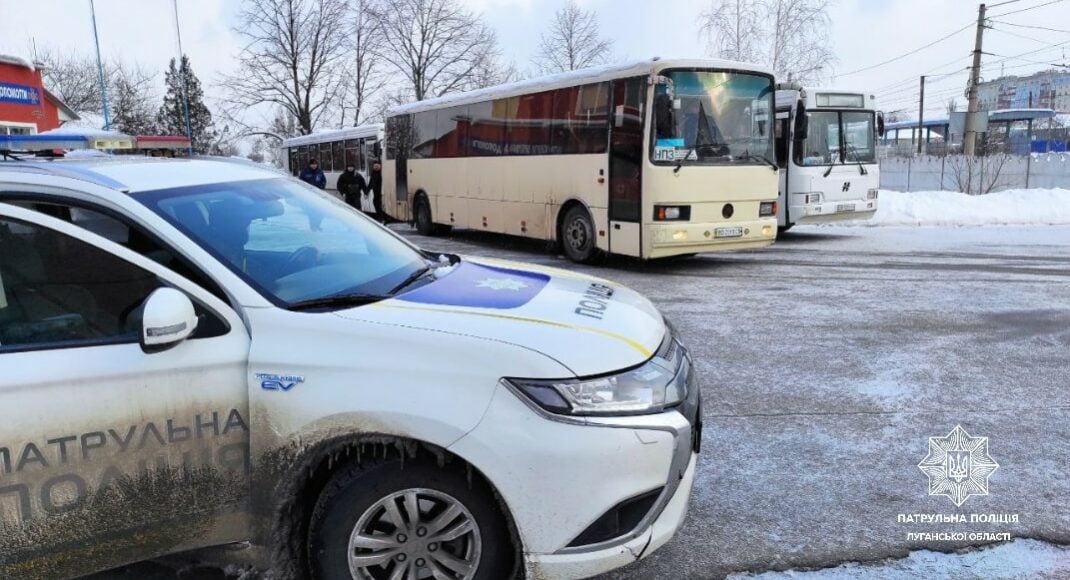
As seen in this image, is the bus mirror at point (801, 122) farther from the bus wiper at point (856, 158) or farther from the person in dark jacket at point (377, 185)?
the person in dark jacket at point (377, 185)

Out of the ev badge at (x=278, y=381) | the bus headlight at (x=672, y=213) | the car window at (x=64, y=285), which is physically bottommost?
the ev badge at (x=278, y=381)

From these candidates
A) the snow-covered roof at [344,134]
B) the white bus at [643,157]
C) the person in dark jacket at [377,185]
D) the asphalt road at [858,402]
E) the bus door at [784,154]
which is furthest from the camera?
the snow-covered roof at [344,134]

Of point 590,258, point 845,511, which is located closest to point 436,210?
point 590,258

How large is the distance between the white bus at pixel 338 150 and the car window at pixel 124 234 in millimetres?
20107

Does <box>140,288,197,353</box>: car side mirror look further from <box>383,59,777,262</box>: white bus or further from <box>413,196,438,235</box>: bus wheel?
<box>413,196,438,235</box>: bus wheel

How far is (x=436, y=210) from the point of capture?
16.6m

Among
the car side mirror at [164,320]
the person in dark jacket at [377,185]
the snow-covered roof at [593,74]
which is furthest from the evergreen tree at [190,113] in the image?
the car side mirror at [164,320]

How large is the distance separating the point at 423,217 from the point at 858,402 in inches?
532

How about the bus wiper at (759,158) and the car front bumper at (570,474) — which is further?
the bus wiper at (759,158)

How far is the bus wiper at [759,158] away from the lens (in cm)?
1087

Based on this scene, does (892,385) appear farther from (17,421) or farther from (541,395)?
(17,421)

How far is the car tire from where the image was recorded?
2.57 metres

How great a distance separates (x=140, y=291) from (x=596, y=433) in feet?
5.64

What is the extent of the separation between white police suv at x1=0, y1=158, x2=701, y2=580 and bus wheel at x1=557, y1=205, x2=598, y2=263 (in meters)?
8.94
